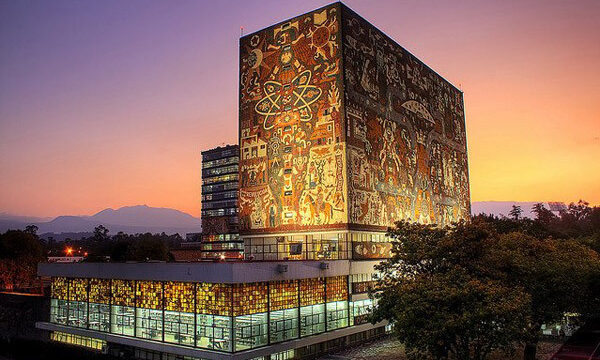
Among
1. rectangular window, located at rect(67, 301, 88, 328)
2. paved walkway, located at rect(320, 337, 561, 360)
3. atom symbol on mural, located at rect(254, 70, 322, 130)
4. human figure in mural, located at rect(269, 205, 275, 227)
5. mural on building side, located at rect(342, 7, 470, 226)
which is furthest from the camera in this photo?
human figure in mural, located at rect(269, 205, 275, 227)

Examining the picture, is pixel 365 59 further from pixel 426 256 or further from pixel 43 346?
pixel 43 346

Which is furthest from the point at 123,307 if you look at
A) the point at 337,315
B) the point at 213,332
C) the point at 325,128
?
the point at 325,128

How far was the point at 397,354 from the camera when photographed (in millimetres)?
30094

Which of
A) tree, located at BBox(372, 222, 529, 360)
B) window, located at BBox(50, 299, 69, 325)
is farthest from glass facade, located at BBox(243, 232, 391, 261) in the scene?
window, located at BBox(50, 299, 69, 325)

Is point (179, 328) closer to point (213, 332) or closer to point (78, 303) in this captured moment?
point (213, 332)

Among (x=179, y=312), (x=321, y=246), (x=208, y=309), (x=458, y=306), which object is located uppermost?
(x=321, y=246)

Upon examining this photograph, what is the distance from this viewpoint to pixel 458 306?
21.2m

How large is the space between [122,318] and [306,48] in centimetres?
2372

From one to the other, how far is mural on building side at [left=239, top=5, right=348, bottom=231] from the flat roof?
564 cm

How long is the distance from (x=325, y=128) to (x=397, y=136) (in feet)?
30.9

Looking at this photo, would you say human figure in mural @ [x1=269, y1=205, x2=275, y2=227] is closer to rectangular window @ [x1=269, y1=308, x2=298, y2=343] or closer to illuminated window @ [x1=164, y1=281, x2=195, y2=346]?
rectangular window @ [x1=269, y1=308, x2=298, y2=343]

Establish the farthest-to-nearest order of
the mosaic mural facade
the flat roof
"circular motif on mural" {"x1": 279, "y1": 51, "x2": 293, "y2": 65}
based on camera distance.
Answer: "circular motif on mural" {"x1": 279, "y1": 51, "x2": 293, "y2": 65} → the mosaic mural facade → the flat roof

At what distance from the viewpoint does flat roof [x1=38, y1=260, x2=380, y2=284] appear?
2439 cm

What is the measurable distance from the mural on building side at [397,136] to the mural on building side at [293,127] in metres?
1.23
